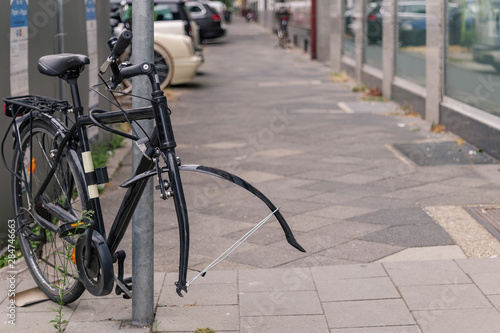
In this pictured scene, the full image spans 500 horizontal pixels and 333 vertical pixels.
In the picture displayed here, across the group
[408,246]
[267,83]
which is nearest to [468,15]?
[408,246]

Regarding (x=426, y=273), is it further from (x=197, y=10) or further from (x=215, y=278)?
(x=197, y=10)

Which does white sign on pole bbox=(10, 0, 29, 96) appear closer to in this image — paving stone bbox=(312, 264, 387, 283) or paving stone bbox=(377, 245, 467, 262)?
paving stone bbox=(312, 264, 387, 283)

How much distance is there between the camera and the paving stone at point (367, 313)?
3.53 m

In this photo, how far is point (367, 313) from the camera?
364cm

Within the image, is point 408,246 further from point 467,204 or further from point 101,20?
point 101,20

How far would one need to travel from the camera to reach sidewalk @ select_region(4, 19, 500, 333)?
363cm

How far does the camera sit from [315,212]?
5.59 metres

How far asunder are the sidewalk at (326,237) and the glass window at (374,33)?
3.50 metres

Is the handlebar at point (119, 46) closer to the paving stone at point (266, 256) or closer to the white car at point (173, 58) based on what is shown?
the paving stone at point (266, 256)

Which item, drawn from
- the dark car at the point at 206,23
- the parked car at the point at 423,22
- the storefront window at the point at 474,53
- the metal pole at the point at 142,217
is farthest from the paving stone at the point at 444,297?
the dark car at the point at 206,23

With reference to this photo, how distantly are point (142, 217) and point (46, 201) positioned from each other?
66 cm

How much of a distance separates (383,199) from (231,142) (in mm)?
2834

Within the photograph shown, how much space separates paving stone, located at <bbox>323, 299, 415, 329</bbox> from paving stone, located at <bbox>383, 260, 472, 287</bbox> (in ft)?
1.02

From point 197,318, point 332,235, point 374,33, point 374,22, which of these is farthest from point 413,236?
point 374,22
